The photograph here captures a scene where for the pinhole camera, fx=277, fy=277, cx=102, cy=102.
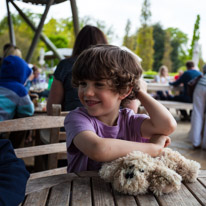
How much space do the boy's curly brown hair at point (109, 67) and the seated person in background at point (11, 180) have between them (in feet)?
1.42

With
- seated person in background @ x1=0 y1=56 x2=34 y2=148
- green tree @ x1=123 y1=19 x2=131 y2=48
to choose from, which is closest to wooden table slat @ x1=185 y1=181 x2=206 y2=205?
seated person in background @ x1=0 y1=56 x2=34 y2=148

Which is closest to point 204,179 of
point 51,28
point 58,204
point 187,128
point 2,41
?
point 58,204

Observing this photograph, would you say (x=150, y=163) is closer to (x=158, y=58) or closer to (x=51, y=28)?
(x=51, y=28)

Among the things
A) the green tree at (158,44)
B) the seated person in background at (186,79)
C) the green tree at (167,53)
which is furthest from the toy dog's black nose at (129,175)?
the green tree at (158,44)

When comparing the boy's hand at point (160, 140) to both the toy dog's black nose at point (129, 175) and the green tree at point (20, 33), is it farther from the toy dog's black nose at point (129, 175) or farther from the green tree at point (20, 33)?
the green tree at point (20, 33)

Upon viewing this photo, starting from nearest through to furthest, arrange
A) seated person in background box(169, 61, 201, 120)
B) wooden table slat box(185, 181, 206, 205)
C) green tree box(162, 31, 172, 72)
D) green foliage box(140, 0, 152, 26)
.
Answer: wooden table slat box(185, 181, 206, 205) < seated person in background box(169, 61, 201, 120) < green tree box(162, 31, 172, 72) < green foliage box(140, 0, 152, 26)

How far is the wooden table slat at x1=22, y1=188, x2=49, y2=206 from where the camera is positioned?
876 millimetres

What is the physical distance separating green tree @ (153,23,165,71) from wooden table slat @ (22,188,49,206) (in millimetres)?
38580

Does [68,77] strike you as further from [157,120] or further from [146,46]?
[146,46]

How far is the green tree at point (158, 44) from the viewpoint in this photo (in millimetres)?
38875

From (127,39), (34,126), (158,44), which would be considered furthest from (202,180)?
(127,39)

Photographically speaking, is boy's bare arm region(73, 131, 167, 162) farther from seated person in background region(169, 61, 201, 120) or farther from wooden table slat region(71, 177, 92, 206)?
seated person in background region(169, 61, 201, 120)

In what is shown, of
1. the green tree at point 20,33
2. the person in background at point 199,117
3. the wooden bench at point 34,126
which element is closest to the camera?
the wooden bench at point 34,126

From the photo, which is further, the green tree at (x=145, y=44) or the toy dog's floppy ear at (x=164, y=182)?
the green tree at (x=145, y=44)
